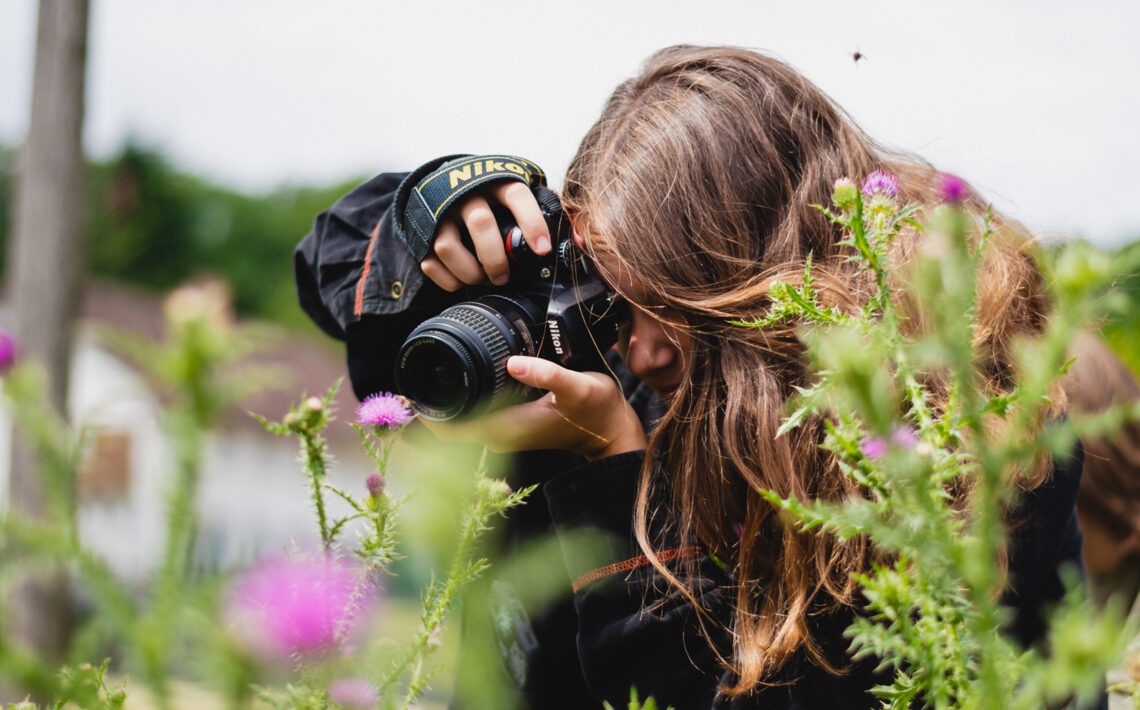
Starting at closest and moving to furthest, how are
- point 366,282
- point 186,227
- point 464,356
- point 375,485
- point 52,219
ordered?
point 375,485, point 464,356, point 366,282, point 52,219, point 186,227

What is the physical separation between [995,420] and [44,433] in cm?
76

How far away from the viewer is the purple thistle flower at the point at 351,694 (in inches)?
10.6

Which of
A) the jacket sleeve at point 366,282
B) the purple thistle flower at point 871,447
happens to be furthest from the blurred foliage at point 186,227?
the purple thistle flower at point 871,447

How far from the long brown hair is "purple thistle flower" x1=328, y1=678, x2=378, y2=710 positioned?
0.50 m

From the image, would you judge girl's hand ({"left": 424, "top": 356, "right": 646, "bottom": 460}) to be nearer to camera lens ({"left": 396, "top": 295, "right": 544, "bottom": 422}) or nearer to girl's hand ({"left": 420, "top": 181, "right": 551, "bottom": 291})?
camera lens ({"left": 396, "top": 295, "right": 544, "bottom": 422})

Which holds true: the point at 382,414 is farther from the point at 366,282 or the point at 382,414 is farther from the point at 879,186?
the point at 366,282

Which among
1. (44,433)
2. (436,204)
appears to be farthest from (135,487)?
(44,433)

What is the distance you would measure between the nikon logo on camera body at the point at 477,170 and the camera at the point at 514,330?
0.05 metres

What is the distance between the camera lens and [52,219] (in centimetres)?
251

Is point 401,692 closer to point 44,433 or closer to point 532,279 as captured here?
point 44,433

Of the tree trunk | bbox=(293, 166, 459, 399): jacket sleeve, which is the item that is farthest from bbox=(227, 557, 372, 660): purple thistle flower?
the tree trunk

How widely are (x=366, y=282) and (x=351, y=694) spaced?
0.84 metres

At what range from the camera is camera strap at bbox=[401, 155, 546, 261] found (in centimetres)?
92

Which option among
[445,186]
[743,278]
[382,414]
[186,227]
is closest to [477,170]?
[445,186]
